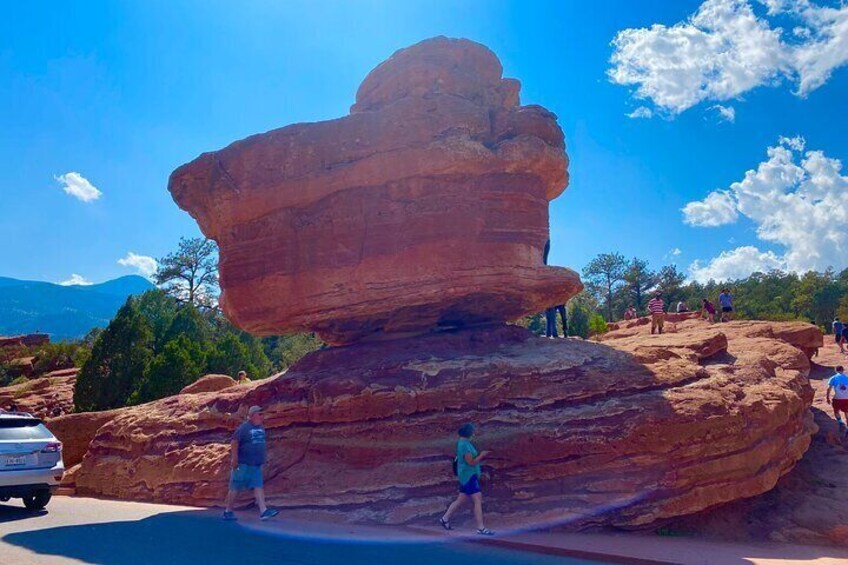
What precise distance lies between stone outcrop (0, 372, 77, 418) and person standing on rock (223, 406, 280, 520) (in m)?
24.4

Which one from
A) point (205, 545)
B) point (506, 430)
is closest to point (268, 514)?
point (205, 545)

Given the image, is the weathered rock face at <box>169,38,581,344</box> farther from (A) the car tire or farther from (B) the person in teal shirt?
(A) the car tire

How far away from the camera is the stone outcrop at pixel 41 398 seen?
30078mm

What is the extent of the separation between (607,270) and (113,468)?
177 feet

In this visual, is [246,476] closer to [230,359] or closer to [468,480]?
[468,480]

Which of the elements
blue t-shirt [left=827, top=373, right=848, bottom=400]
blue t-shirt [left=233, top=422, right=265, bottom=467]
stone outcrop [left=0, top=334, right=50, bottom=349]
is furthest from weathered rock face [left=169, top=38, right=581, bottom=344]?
stone outcrop [left=0, top=334, right=50, bottom=349]

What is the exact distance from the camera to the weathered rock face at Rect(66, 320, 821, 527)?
8844 mm

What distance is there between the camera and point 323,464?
10.3 m

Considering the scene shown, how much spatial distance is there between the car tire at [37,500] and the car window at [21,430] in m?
0.89

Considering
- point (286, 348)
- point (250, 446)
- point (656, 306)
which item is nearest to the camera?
point (250, 446)

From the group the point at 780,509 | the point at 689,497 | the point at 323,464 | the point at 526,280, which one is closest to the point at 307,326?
the point at 323,464

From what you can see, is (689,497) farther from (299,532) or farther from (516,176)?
(516,176)

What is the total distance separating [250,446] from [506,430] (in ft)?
12.6

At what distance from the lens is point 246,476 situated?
29.6 ft
